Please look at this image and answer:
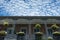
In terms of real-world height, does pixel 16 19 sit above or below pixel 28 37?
above

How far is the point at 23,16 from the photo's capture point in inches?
738

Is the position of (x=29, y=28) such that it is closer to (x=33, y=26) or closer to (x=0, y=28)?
(x=33, y=26)

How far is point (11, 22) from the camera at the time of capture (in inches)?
745

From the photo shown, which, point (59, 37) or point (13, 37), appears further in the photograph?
point (13, 37)

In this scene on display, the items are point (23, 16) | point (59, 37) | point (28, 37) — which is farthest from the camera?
point (23, 16)

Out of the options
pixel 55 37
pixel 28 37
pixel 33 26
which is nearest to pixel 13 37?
pixel 28 37

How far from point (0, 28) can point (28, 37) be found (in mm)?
3979

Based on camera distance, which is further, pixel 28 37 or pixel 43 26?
pixel 43 26

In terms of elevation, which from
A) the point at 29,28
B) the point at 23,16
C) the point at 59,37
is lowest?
the point at 59,37

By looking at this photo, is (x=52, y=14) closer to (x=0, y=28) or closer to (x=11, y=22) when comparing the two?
(x=11, y=22)

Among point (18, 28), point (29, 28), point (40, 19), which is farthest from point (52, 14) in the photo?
point (18, 28)

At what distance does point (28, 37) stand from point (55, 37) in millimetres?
3042

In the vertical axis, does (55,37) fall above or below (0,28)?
below

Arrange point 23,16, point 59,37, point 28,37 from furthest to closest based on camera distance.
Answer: point 23,16, point 28,37, point 59,37
